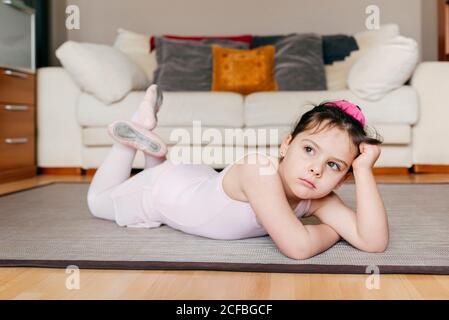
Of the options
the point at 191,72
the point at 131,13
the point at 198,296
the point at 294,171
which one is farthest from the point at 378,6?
the point at 198,296

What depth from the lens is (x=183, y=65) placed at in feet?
12.0

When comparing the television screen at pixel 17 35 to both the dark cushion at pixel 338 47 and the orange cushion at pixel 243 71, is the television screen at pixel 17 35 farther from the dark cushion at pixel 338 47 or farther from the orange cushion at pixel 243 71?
the dark cushion at pixel 338 47

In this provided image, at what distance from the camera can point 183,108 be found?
3133 mm

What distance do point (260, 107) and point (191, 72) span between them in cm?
71

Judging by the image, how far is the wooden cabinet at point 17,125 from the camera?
306 cm

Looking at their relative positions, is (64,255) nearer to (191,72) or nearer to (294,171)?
(294,171)

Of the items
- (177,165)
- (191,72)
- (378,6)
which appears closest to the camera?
(177,165)

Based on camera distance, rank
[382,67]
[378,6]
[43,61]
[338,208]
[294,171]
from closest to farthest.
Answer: [294,171] → [338,208] → [382,67] → [43,61] → [378,6]

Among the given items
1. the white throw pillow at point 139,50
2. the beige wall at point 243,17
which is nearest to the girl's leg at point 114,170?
the white throw pillow at point 139,50

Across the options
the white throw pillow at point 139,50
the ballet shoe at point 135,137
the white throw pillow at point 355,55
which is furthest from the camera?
the white throw pillow at point 139,50

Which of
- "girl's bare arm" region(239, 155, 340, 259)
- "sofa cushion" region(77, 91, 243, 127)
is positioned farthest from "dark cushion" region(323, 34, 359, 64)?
"girl's bare arm" region(239, 155, 340, 259)

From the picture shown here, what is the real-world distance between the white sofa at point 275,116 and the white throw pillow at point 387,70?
5cm

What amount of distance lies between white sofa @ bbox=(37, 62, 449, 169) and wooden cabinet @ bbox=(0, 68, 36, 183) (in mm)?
293

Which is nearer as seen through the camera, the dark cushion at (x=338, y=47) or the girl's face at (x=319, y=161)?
the girl's face at (x=319, y=161)
